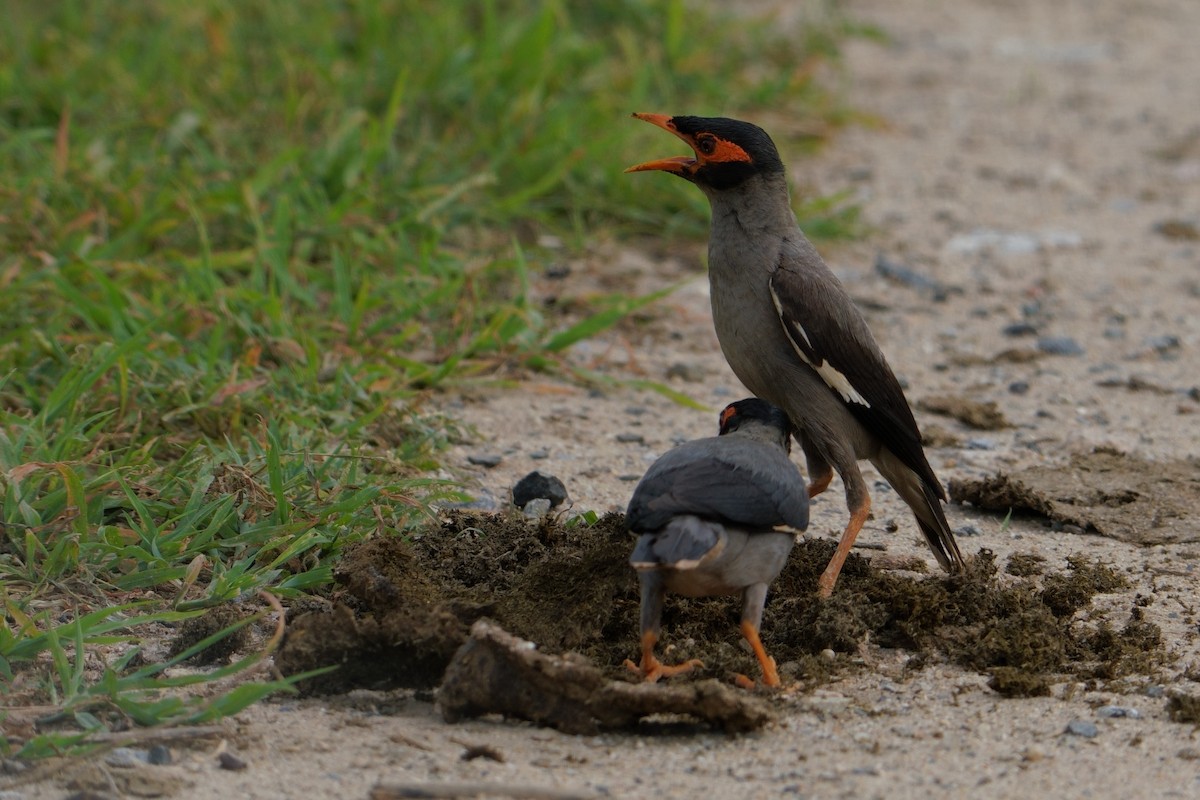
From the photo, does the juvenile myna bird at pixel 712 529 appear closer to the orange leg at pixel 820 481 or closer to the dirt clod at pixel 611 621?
the dirt clod at pixel 611 621

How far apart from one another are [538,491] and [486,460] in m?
0.42

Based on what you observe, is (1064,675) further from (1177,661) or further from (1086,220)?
(1086,220)

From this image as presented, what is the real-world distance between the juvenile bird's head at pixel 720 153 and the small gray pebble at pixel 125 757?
271cm

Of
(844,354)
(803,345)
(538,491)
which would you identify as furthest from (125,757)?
(844,354)

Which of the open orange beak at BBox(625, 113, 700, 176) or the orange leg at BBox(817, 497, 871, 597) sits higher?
the open orange beak at BBox(625, 113, 700, 176)

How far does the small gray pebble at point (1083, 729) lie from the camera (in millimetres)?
4008

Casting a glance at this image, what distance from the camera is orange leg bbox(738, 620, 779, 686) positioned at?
13.9 ft

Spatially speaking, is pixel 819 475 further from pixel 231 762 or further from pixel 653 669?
pixel 231 762

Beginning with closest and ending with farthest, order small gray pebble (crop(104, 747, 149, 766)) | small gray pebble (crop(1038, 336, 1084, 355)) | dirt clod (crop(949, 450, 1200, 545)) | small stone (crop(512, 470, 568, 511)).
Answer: small gray pebble (crop(104, 747, 149, 766)) < small stone (crop(512, 470, 568, 511)) < dirt clod (crop(949, 450, 1200, 545)) < small gray pebble (crop(1038, 336, 1084, 355))

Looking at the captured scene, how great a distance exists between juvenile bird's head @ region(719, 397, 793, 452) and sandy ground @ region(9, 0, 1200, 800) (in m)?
0.74

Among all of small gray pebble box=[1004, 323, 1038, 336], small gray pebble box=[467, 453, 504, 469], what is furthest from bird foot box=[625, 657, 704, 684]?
small gray pebble box=[1004, 323, 1038, 336]

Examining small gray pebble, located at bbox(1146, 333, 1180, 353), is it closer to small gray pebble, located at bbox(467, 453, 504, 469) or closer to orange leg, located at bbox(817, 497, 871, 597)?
orange leg, located at bbox(817, 497, 871, 597)

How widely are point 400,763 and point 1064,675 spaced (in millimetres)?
1906

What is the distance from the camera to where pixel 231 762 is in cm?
370
